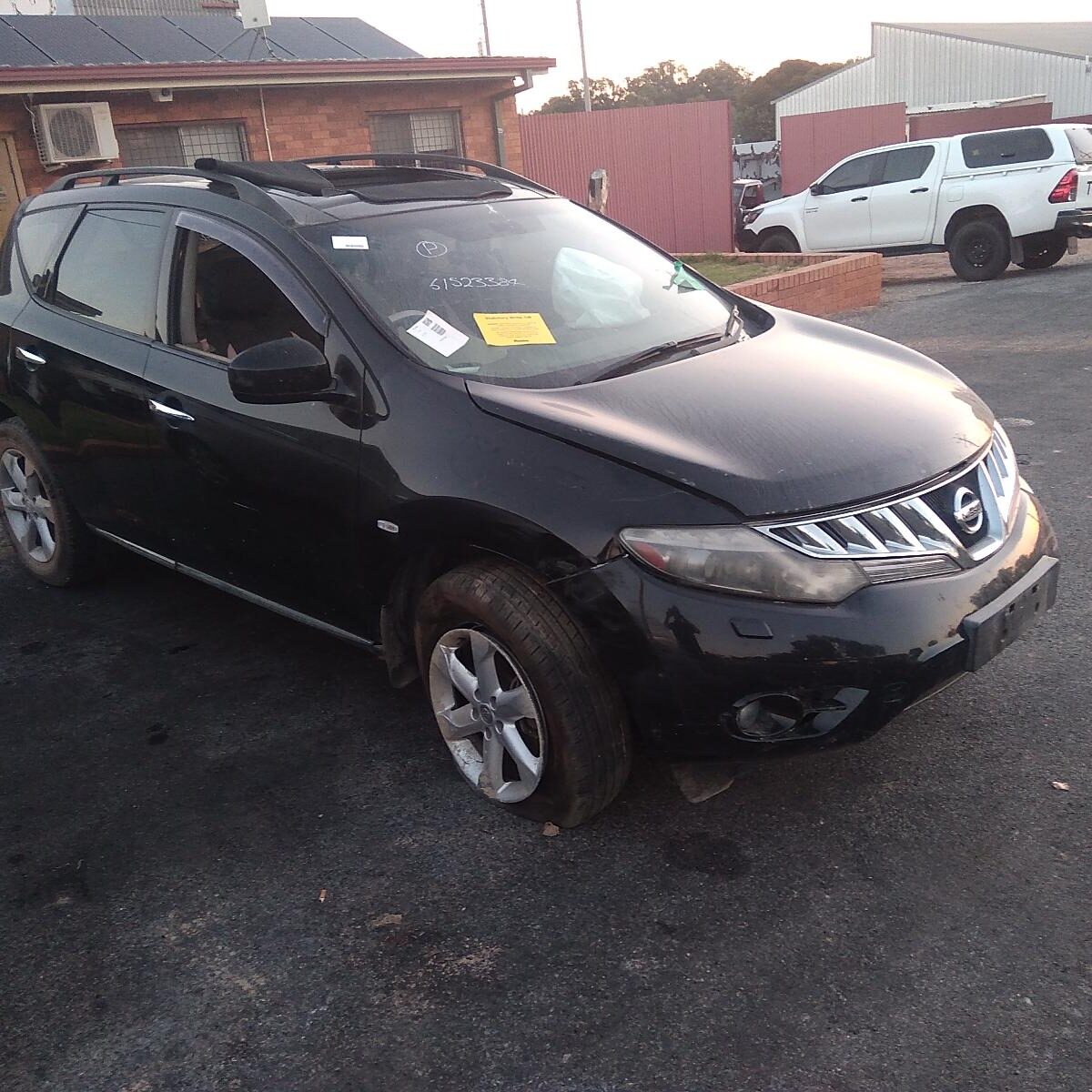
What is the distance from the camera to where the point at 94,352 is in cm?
410

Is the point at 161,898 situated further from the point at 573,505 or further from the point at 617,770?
→ the point at 573,505

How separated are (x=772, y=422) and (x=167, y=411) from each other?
204 cm

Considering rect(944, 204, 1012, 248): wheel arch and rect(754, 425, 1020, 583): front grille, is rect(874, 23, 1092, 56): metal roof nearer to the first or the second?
rect(944, 204, 1012, 248): wheel arch

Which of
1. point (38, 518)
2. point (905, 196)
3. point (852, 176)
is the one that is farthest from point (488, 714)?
point (852, 176)


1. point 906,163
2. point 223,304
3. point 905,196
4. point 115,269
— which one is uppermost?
point 115,269

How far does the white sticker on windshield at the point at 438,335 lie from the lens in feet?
10.6

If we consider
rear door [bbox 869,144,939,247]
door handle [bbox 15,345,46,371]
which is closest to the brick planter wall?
rear door [bbox 869,144,939,247]

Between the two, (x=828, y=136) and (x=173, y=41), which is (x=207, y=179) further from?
(x=828, y=136)

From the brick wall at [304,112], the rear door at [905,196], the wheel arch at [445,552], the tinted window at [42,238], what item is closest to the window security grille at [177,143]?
the brick wall at [304,112]

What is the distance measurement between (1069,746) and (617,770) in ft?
4.49

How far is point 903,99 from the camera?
4691 cm

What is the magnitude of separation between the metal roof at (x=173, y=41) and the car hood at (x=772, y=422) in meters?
9.81

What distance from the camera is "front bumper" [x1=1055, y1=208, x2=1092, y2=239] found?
12.8m

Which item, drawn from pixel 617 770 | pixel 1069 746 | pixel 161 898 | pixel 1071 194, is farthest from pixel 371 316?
pixel 1071 194
